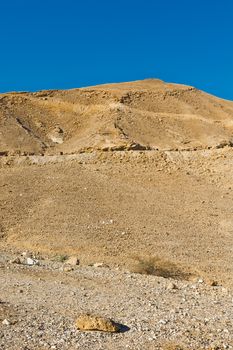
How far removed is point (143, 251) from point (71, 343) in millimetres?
9474

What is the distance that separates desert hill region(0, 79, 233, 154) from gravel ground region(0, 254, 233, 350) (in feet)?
54.0

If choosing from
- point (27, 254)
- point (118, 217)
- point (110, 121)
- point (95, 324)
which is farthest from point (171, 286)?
point (110, 121)

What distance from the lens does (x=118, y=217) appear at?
64.6 feet

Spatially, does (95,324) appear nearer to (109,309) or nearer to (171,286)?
(109,309)

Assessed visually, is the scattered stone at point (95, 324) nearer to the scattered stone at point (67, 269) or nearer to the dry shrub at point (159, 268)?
the scattered stone at point (67, 269)

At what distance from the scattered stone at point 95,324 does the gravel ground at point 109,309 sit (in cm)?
11

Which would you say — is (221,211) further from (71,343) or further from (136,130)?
(71,343)

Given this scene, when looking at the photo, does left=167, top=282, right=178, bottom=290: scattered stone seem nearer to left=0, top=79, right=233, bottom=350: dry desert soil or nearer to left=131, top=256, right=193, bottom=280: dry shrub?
left=0, top=79, right=233, bottom=350: dry desert soil

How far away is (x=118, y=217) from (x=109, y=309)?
416 inches

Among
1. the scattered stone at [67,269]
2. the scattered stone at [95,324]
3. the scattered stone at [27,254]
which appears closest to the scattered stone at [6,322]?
the scattered stone at [95,324]

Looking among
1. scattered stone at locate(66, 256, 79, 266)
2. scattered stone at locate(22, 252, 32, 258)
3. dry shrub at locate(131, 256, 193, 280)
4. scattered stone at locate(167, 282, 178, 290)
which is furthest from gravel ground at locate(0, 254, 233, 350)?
scattered stone at locate(22, 252, 32, 258)

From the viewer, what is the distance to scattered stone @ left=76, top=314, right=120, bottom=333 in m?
7.82

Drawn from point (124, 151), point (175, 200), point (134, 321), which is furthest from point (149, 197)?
point (134, 321)

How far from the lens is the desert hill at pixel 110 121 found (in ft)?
94.0
